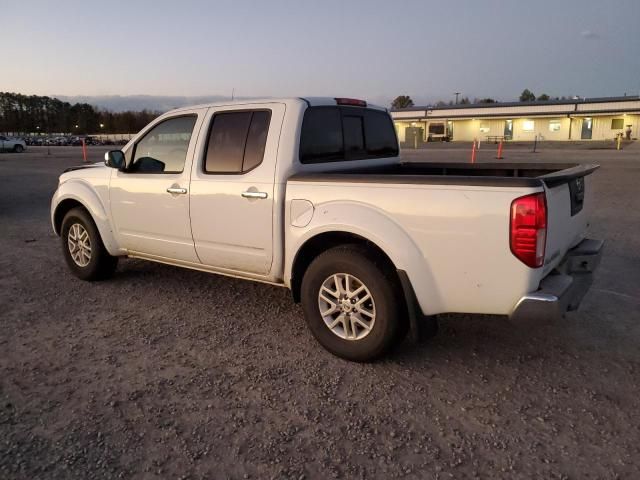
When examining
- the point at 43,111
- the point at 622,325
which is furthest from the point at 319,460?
the point at 43,111

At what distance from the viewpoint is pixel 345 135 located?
468 centimetres

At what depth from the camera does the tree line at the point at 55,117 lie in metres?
129

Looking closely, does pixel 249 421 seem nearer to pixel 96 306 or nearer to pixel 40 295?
pixel 96 306

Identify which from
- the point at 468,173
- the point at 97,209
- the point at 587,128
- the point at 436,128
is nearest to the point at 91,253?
the point at 97,209

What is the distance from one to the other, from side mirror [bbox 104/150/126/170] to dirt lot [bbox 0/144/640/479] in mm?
1356

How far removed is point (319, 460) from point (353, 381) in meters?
0.88

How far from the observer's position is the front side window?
477 centimetres

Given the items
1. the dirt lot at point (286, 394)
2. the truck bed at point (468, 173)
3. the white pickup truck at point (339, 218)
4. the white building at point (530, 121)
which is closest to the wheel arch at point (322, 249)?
the white pickup truck at point (339, 218)

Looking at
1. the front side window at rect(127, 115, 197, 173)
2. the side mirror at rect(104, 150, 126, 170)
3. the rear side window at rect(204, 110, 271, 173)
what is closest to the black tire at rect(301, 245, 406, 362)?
the rear side window at rect(204, 110, 271, 173)

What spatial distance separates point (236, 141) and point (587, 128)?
189ft

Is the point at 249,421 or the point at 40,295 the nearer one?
the point at 249,421

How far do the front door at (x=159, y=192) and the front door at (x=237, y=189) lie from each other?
Result: 6.5 inches

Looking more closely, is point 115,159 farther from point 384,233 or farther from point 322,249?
point 384,233

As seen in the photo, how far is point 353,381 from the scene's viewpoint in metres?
3.51
